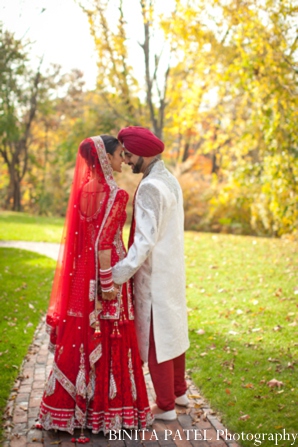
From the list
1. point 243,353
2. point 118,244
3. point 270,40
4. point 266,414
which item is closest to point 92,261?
point 118,244

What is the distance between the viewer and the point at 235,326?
588 cm

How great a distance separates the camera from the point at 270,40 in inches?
323

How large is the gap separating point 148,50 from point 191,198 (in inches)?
256

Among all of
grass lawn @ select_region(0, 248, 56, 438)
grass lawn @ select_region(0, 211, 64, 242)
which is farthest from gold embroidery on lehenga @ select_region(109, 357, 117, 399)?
grass lawn @ select_region(0, 211, 64, 242)

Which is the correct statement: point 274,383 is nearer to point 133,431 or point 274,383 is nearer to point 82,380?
point 133,431

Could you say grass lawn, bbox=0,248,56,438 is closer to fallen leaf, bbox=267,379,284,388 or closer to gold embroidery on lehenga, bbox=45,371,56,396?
gold embroidery on lehenga, bbox=45,371,56,396

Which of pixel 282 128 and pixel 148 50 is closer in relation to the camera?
pixel 282 128

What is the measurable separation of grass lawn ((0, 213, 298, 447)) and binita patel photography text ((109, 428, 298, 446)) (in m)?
0.04

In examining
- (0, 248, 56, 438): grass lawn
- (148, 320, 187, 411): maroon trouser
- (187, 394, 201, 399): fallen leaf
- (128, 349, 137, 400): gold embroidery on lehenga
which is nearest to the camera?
(128, 349, 137, 400): gold embroidery on lehenga

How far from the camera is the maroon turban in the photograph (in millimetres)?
3424

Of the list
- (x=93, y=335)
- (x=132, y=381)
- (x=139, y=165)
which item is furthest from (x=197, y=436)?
(x=139, y=165)

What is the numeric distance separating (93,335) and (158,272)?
2.07 ft

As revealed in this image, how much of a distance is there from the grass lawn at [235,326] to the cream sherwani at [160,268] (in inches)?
33.0

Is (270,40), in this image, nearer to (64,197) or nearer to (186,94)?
(186,94)
